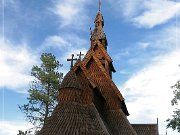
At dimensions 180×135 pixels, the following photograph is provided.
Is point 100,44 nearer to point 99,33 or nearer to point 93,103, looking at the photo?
point 99,33

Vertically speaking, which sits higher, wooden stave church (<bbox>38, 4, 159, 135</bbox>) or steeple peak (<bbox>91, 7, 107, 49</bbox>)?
steeple peak (<bbox>91, 7, 107, 49</bbox>)

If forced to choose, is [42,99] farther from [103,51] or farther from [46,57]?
[103,51]

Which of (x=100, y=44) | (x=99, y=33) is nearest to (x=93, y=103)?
(x=100, y=44)

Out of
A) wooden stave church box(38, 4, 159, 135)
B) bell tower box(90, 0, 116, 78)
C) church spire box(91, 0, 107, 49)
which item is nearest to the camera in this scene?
wooden stave church box(38, 4, 159, 135)

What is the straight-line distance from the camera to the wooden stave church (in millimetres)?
22391

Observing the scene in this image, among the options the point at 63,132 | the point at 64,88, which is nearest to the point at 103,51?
the point at 64,88

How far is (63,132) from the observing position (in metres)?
21.4

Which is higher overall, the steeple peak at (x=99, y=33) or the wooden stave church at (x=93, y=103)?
the steeple peak at (x=99, y=33)

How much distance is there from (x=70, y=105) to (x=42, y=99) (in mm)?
14297

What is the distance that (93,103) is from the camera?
2605 centimetres

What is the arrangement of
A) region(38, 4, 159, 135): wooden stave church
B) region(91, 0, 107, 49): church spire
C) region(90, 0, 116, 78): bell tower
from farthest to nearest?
region(91, 0, 107, 49): church spire → region(90, 0, 116, 78): bell tower → region(38, 4, 159, 135): wooden stave church

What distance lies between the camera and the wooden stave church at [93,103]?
2239 cm

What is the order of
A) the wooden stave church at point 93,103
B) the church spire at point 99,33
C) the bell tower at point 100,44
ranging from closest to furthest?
the wooden stave church at point 93,103 → the bell tower at point 100,44 → the church spire at point 99,33

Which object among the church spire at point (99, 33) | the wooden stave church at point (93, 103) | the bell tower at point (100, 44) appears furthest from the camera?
the church spire at point (99, 33)
